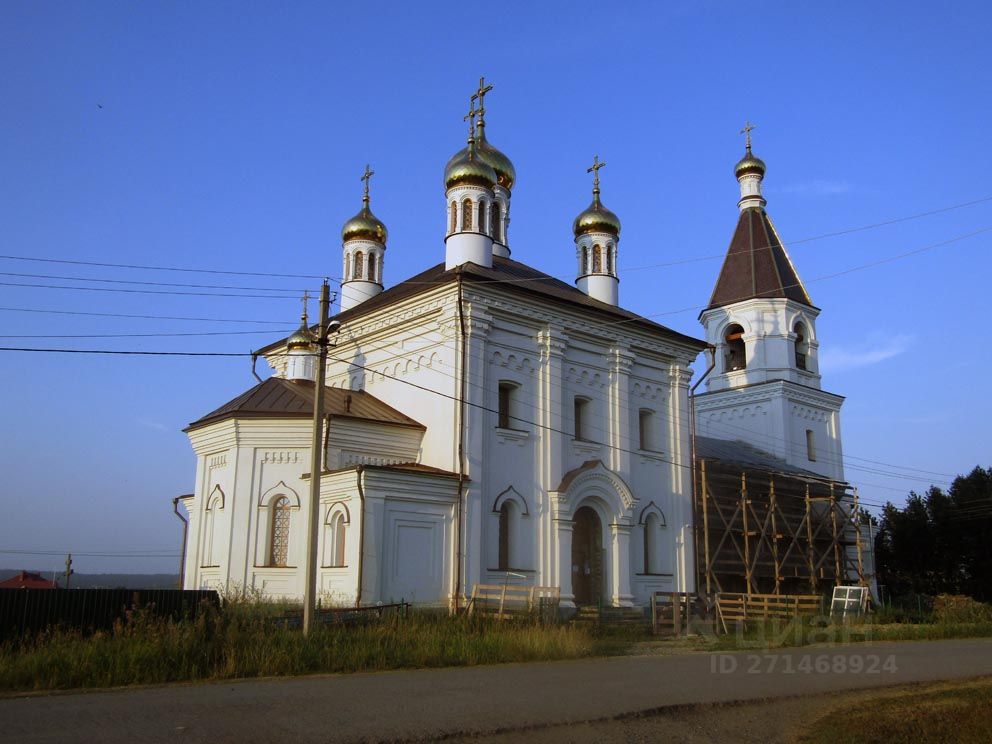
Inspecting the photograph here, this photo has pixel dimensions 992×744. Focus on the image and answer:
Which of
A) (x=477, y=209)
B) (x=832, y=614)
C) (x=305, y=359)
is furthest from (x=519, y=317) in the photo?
(x=832, y=614)

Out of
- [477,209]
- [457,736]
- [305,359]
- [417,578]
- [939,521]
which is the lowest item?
[457,736]

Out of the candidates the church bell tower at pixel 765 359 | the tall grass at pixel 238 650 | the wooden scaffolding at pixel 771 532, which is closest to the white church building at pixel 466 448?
the wooden scaffolding at pixel 771 532

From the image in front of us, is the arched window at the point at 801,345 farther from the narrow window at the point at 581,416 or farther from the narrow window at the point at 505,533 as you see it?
the narrow window at the point at 505,533

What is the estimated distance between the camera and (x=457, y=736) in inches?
298

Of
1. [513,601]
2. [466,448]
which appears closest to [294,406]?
[466,448]

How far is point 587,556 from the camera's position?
22.5m

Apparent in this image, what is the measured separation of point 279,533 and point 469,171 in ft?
33.1

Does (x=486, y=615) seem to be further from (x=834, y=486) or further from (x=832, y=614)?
(x=834, y=486)

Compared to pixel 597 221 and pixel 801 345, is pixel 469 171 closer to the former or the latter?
pixel 597 221

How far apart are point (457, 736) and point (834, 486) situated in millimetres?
26758

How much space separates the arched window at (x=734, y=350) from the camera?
117 feet

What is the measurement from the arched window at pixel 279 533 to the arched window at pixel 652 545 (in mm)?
8996

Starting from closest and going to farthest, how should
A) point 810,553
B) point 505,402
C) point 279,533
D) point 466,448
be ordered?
point 466,448 < point 279,533 < point 505,402 < point 810,553

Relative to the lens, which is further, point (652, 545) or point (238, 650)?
point (652, 545)
